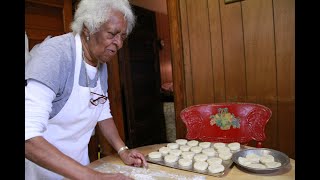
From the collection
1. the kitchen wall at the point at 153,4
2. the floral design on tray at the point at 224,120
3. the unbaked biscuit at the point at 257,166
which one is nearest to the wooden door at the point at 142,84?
the kitchen wall at the point at 153,4

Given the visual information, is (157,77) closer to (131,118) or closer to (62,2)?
(131,118)

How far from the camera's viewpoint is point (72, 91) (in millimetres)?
1229

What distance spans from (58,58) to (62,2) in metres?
1.90

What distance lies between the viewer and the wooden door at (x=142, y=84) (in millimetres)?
3992

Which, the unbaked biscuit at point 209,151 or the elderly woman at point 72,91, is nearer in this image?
the elderly woman at point 72,91

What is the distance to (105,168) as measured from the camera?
1336 mm

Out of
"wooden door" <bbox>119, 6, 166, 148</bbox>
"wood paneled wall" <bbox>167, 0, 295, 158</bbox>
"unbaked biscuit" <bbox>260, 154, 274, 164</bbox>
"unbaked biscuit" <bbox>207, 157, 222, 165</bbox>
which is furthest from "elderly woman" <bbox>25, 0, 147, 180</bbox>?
"wooden door" <bbox>119, 6, 166, 148</bbox>

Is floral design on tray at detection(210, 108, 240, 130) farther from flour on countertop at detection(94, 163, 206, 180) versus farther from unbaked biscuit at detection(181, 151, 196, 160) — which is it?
flour on countertop at detection(94, 163, 206, 180)

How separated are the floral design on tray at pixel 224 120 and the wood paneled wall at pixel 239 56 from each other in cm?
69

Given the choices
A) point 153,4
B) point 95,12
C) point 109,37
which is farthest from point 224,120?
point 153,4

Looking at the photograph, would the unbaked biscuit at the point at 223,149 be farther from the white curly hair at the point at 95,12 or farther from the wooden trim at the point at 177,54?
the wooden trim at the point at 177,54

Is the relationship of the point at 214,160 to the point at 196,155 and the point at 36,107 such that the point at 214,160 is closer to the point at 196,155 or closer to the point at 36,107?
the point at 196,155

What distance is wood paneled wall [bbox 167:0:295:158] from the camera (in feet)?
7.23
